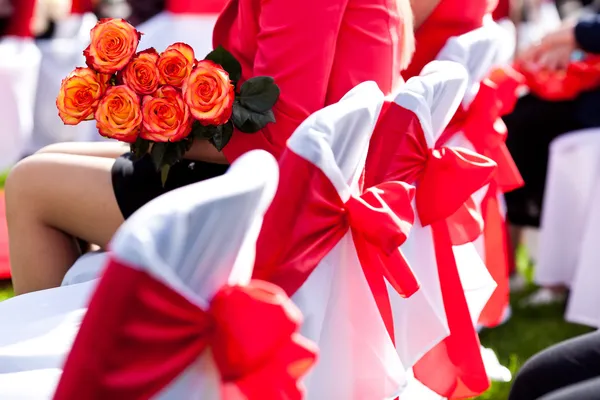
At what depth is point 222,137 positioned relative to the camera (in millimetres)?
1684

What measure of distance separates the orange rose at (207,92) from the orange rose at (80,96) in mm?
181

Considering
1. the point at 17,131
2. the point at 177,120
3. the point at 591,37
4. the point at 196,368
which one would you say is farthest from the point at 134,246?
the point at 17,131

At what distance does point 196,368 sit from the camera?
101 centimetres

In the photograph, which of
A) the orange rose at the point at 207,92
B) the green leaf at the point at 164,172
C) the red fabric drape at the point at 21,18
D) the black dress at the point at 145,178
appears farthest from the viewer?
the red fabric drape at the point at 21,18

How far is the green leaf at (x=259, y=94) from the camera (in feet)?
5.44

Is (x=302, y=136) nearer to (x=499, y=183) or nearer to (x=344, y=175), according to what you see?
(x=344, y=175)

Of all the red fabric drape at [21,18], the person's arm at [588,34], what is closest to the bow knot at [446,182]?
the person's arm at [588,34]

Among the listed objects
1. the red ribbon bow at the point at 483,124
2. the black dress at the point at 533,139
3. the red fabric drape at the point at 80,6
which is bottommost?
the red fabric drape at the point at 80,6

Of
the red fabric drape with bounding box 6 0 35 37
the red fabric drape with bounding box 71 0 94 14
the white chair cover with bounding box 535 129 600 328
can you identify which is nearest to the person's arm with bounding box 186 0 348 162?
the white chair cover with bounding box 535 129 600 328

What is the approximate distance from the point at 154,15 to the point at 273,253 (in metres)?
3.14

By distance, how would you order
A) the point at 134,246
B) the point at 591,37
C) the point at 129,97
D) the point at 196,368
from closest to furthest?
the point at 134,246 < the point at 196,368 < the point at 129,97 < the point at 591,37

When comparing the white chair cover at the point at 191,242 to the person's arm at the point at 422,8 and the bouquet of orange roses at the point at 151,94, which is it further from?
the person's arm at the point at 422,8

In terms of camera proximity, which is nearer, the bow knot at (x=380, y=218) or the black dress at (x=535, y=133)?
the bow knot at (x=380, y=218)

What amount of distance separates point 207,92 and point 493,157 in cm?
110
